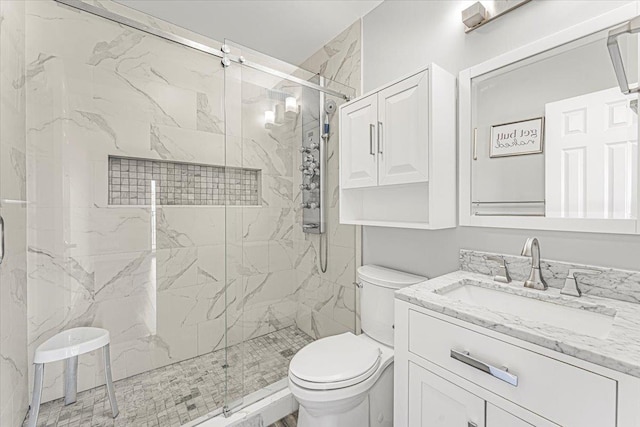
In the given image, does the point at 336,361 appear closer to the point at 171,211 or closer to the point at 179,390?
the point at 179,390

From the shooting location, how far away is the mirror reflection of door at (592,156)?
3.15ft

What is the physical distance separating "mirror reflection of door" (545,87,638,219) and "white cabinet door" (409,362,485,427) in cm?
77

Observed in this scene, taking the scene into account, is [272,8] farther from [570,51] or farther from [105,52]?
[570,51]

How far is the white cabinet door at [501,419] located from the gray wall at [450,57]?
64cm

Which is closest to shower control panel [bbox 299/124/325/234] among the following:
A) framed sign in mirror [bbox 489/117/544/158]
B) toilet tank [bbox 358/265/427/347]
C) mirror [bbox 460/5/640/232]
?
toilet tank [bbox 358/265/427/347]

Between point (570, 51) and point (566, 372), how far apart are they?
1.14 m

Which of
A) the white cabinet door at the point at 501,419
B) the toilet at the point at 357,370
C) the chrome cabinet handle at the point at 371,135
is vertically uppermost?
the chrome cabinet handle at the point at 371,135

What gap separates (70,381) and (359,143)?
2223mm

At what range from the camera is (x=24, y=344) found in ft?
5.13

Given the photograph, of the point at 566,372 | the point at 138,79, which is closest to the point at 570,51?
the point at 566,372

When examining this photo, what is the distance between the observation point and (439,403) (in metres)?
0.95

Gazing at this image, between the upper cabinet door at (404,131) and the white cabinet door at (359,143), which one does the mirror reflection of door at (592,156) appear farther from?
the white cabinet door at (359,143)

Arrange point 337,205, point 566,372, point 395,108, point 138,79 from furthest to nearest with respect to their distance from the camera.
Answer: point 337,205
point 138,79
point 395,108
point 566,372

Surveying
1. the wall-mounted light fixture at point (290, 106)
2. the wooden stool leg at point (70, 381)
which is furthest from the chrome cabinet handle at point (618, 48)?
the wooden stool leg at point (70, 381)
